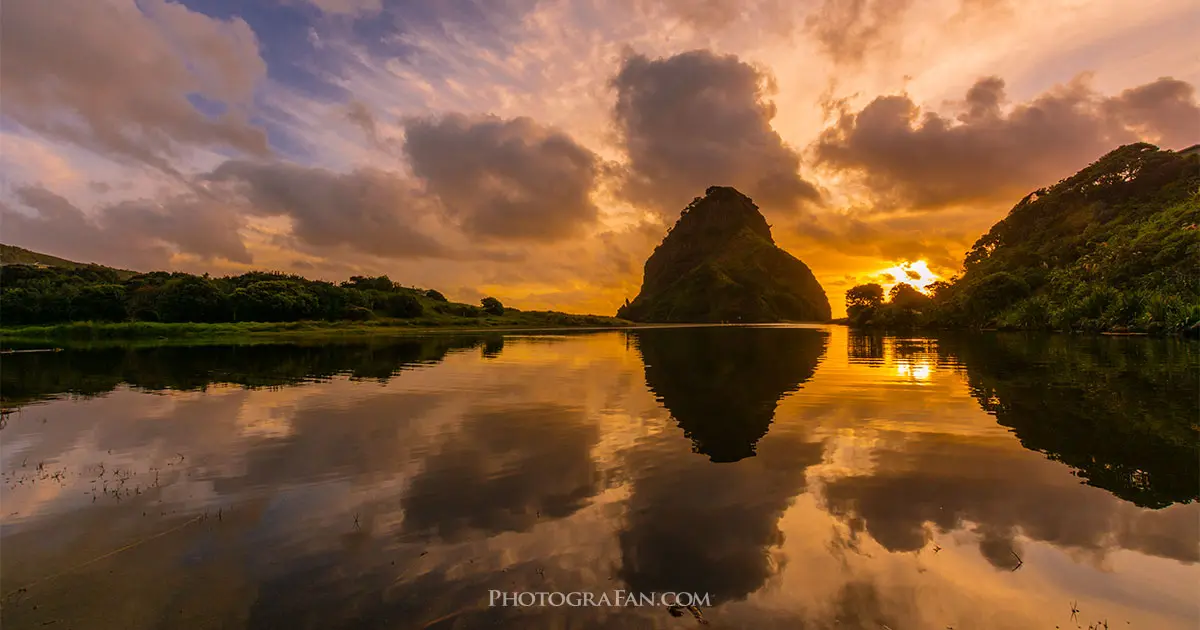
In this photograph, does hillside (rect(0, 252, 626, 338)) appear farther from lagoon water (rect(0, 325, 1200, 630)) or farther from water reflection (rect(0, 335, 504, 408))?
lagoon water (rect(0, 325, 1200, 630))

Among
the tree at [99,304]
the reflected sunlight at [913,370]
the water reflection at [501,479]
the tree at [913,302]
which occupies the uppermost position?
the tree at [913,302]

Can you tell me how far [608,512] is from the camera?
12.9 m

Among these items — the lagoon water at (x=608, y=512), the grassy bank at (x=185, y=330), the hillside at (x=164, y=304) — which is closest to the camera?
the lagoon water at (x=608, y=512)

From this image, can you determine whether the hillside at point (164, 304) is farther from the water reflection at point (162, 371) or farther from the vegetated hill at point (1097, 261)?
the vegetated hill at point (1097, 261)

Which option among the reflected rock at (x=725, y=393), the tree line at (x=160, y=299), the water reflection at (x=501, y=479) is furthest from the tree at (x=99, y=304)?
the water reflection at (x=501, y=479)

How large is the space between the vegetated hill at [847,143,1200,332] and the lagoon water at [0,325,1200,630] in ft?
294

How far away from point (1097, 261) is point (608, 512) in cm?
15859

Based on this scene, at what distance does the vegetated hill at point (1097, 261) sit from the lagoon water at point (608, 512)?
89.7m

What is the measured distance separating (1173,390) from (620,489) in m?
35.5

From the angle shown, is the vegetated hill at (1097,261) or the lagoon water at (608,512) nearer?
the lagoon water at (608,512)

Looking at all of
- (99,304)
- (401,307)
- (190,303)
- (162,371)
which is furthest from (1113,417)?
(99,304)

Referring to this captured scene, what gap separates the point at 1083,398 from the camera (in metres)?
27.6

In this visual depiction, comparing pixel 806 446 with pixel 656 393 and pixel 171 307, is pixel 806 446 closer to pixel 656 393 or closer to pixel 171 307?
pixel 656 393

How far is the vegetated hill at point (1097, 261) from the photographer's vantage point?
9075 centimetres
